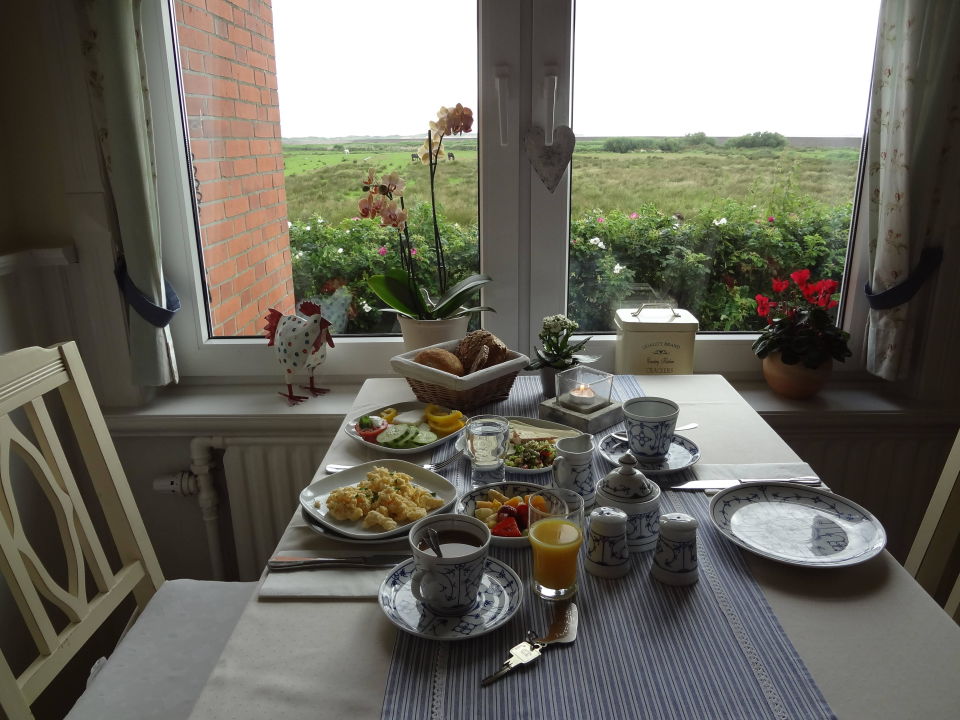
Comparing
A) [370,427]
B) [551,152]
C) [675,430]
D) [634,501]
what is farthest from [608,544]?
[551,152]

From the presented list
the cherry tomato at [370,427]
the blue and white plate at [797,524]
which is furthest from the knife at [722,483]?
the cherry tomato at [370,427]

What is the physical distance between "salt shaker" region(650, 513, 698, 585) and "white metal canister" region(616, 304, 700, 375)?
84 cm

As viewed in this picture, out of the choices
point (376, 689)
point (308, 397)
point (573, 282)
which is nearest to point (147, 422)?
point (308, 397)

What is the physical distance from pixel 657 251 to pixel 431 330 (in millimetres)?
634

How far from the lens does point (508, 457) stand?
116 cm

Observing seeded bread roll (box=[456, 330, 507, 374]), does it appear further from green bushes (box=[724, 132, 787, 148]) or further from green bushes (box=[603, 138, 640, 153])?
green bushes (box=[724, 132, 787, 148])

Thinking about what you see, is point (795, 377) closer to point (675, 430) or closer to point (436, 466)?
point (675, 430)

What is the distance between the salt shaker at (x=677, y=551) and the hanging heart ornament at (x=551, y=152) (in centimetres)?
105

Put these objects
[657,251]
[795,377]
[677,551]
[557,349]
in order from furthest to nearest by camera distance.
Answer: [657,251], [795,377], [557,349], [677,551]

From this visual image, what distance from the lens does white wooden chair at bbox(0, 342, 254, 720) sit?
3.25ft

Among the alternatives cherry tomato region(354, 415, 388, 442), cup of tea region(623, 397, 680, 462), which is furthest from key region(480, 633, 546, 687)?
cherry tomato region(354, 415, 388, 442)

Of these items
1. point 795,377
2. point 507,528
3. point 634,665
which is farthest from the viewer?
point 795,377

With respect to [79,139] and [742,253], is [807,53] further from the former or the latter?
[79,139]

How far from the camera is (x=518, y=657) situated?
2.37 ft
